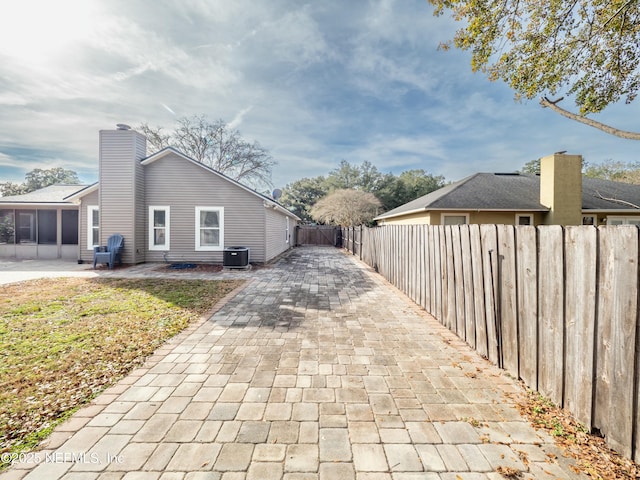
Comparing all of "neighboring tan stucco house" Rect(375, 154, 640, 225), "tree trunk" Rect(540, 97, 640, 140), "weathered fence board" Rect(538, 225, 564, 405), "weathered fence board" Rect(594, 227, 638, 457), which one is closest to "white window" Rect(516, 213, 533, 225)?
"neighboring tan stucco house" Rect(375, 154, 640, 225)

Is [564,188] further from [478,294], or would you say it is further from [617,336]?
[617,336]

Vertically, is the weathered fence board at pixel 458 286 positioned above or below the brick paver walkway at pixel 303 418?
above

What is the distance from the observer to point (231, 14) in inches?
315

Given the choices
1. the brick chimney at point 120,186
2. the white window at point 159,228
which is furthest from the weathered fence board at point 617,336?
the brick chimney at point 120,186

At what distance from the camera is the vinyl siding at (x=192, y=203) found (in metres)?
10.9

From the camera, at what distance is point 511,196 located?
13.1 m

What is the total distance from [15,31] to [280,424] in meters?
10.8

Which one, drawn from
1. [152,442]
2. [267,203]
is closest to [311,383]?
[152,442]

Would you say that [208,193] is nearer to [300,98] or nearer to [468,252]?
[300,98]

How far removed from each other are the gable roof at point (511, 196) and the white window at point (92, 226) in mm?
14289

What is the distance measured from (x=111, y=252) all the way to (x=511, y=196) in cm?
1788

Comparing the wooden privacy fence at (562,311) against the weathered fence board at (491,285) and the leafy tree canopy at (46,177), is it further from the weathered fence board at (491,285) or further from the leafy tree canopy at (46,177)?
the leafy tree canopy at (46,177)

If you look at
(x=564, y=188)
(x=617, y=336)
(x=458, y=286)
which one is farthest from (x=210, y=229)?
(x=564, y=188)

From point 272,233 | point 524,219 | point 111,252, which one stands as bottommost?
point 111,252
